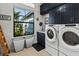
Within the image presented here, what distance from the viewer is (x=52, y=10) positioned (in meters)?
1.73

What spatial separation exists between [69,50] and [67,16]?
61 centimetres

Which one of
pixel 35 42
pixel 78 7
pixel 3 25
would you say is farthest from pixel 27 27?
pixel 78 7

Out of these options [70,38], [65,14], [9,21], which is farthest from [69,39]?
[9,21]

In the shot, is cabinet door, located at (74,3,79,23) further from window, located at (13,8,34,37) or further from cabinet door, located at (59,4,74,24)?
window, located at (13,8,34,37)

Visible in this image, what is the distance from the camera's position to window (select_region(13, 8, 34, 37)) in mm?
1572

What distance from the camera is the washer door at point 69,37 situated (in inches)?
49.5

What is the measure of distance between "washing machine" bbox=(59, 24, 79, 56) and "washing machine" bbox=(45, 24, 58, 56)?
108mm

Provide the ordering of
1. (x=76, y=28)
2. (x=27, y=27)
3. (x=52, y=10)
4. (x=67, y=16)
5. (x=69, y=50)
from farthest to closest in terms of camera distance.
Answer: (x=52, y=10), (x=27, y=27), (x=67, y=16), (x=69, y=50), (x=76, y=28)

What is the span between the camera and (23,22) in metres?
1.59

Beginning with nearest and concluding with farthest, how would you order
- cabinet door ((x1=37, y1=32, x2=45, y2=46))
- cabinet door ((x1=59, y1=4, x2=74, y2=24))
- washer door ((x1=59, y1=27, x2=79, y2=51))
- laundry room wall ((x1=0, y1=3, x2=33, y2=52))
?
washer door ((x1=59, y1=27, x2=79, y2=51)), cabinet door ((x1=59, y1=4, x2=74, y2=24)), laundry room wall ((x1=0, y1=3, x2=33, y2=52)), cabinet door ((x1=37, y1=32, x2=45, y2=46))

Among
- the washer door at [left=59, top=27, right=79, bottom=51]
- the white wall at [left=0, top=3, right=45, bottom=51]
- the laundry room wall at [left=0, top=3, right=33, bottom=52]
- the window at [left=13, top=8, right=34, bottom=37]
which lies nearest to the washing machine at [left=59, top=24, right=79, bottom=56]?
the washer door at [left=59, top=27, right=79, bottom=51]

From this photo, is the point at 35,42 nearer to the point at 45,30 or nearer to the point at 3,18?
the point at 45,30

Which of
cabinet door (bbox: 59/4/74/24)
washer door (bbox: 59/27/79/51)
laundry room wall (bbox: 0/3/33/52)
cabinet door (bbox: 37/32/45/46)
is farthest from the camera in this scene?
cabinet door (bbox: 37/32/45/46)

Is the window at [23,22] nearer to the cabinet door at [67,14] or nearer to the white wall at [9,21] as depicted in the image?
the white wall at [9,21]
